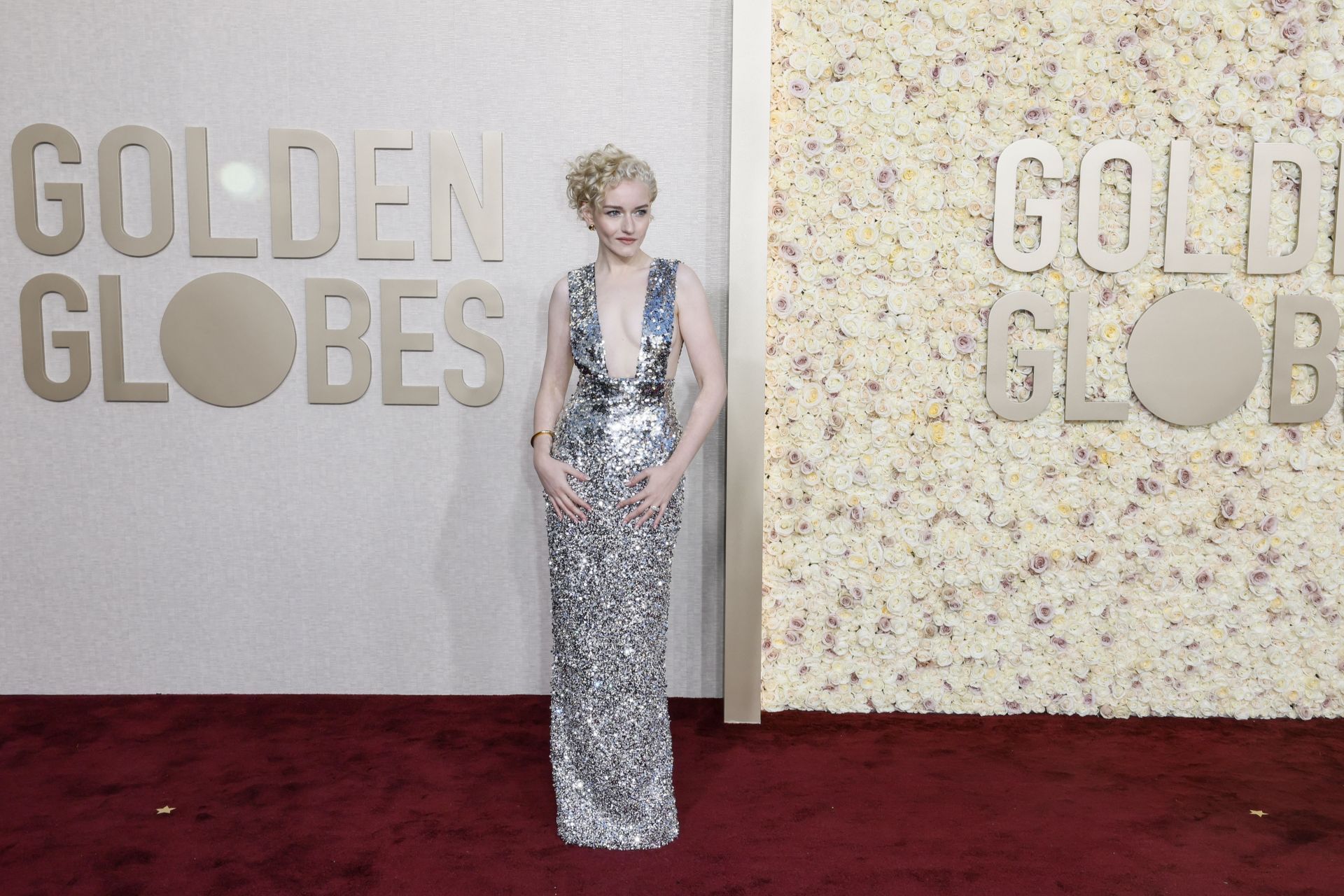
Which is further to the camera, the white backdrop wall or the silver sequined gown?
the white backdrop wall

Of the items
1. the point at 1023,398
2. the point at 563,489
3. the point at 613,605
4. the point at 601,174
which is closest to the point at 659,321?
the point at 601,174

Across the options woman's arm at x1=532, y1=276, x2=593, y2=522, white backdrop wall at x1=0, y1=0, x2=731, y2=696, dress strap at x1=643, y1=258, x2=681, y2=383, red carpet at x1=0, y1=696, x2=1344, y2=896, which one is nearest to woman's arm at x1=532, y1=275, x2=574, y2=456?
woman's arm at x1=532, y1=276, x2=593, y2=522

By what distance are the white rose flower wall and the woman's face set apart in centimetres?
95

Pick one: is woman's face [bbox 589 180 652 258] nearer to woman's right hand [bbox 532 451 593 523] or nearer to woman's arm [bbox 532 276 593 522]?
woman's arm [bbox 532 276 593 522]

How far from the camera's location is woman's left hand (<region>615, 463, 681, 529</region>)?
239cm

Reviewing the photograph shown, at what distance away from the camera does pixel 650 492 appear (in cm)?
239

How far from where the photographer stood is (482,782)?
2.77 metres

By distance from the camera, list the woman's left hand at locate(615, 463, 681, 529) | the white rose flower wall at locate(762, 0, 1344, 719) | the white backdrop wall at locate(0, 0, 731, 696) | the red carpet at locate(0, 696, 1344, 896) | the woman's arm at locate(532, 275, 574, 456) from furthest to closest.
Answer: the white backdrop wall at locate(0, 0, 731, 696) → the white rose flower wall at locate(762, 0, 1344, 719) → the woman's arm at locate(532, 275, 574, 456) → the woman's left hand at locate(615, 463, 681, 529) → the red carpet at locate(0, 696, 1344, 896)

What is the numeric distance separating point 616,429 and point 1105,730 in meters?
2.15

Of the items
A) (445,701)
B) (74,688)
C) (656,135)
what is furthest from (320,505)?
(656,135)

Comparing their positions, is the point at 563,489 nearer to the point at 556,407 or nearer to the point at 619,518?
the point at 619,518

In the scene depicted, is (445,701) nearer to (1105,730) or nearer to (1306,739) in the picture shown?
(1105,730)

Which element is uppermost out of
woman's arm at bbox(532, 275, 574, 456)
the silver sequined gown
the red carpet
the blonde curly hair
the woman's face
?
the blonde curly hair

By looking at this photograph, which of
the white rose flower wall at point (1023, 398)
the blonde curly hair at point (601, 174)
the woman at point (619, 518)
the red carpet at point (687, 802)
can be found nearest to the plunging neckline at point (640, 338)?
the woman at point (619, 518)
